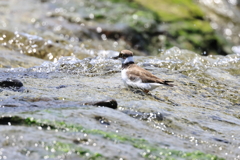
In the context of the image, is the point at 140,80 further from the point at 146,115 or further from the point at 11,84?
the point at 11,84

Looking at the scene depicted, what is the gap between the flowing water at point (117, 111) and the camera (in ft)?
12.7

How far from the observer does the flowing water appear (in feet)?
12.7

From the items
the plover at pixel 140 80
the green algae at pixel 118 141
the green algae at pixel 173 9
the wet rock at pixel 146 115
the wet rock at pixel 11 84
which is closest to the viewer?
the green algae at pixel 118 141

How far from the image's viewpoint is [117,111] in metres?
5.20

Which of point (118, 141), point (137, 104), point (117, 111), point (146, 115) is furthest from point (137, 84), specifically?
point (118, 141)

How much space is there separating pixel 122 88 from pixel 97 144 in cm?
352

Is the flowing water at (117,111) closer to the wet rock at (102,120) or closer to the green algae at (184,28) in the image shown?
the wet rock at (102,120)

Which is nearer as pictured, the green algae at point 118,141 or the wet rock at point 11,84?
the green algae at point 118,141

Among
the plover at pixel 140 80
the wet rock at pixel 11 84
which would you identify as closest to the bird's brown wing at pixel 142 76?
the plover at pixel 140 80

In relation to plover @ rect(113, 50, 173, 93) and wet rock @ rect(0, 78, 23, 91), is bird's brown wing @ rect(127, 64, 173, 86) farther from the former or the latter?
wet rock @ rect(0, 78, 23, 91)

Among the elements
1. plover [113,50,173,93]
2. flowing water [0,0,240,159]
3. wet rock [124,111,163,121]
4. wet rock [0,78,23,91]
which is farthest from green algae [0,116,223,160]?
plover [113,50,173,93]

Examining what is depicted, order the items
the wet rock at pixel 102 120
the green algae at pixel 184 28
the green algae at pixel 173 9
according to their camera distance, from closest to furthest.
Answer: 1. the wet rock at pixel 102 120
2. the green algae at pixel 184 28
3. the green algae at pixel 173 9

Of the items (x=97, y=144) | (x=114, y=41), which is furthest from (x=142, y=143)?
(x=114, y=41)

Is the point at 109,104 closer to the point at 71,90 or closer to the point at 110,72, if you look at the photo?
the point at 71,90
